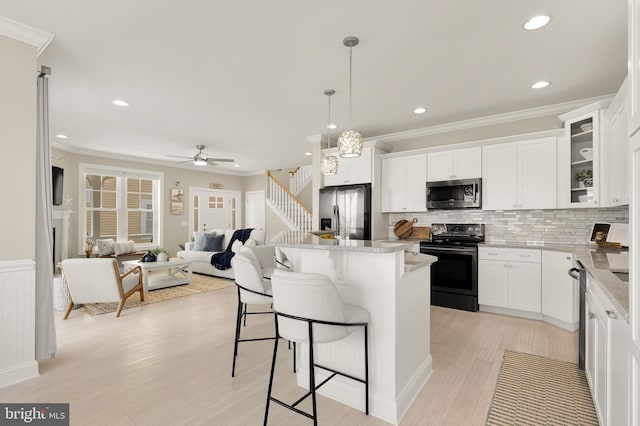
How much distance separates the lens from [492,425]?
192 cm

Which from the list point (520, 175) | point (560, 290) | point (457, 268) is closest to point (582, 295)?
point (560, 290)

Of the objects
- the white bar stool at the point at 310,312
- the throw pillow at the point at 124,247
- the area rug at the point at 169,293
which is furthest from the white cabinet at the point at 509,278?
the throw pillow at the point at 124,247

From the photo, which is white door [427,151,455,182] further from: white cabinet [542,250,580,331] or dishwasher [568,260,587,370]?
dishwasher [568,260,587,370]

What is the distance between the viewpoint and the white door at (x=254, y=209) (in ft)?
31.6

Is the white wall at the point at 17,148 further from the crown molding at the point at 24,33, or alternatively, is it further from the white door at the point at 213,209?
the white door at the point at 213,209

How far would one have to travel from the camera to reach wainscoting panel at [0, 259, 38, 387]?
2.32 metres

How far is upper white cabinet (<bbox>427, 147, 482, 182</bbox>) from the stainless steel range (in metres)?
0.79

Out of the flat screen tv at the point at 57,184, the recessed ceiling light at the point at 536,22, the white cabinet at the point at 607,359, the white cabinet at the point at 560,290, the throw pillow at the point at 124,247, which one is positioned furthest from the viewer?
the throw pillow at the point at 124,247

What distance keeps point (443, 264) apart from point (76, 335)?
4.58m

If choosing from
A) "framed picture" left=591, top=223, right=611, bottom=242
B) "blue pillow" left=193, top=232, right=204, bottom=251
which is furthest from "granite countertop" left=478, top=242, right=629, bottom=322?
"blue pillow" left=193, top=232, right=204, bottom=251

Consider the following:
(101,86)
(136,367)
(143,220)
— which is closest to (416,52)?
(101,86)

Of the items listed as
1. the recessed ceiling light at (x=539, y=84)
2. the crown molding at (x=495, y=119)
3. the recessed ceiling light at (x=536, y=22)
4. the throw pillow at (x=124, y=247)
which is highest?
the recessed ceiling light at (x=536, y=22)

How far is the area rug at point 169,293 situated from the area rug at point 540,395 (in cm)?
453

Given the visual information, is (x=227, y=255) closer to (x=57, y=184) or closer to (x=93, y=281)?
(x=93, y=281)
